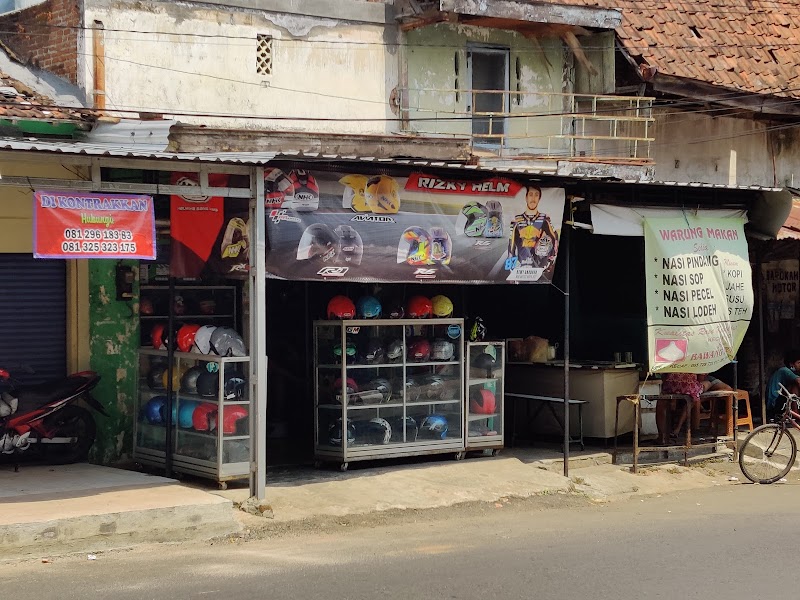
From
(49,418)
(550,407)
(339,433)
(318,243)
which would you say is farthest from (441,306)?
(49,418)

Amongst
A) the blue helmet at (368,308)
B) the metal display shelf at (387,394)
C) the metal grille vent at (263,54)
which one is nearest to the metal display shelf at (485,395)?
Answer: the metal display shelf at (387,394)

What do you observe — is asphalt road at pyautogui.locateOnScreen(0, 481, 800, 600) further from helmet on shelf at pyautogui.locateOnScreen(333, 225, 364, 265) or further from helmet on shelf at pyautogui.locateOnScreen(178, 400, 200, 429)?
helmet on shelf at pyautogui.locateOnScreen(333, 225, 364, 265)

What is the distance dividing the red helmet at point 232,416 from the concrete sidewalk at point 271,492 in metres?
0.63

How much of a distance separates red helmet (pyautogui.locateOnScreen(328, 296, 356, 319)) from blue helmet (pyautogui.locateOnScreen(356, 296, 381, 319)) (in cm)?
11

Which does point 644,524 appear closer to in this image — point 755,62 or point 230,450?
point 230,450

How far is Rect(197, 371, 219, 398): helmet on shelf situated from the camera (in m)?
11.3

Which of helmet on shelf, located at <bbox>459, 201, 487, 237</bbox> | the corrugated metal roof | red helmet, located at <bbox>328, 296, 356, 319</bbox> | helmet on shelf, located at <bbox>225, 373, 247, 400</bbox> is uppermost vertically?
the corrugated metal roof

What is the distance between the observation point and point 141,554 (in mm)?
9172

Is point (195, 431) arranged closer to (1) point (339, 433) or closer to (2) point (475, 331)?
(1) point (339, 433)

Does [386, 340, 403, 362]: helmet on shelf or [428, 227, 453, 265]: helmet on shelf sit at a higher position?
[428, 227, 453, 265]: helmet on shelf

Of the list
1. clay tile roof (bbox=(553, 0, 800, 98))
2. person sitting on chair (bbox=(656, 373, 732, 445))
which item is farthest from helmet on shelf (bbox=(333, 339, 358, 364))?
clay tile roof (bbox=(553, 0, 800, 98))

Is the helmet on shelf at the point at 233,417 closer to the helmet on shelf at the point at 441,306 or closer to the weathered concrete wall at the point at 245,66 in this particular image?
the helmet on shelf at the point at 441,306

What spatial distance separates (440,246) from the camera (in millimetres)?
12000

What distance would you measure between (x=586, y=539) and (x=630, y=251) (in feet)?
21.1
